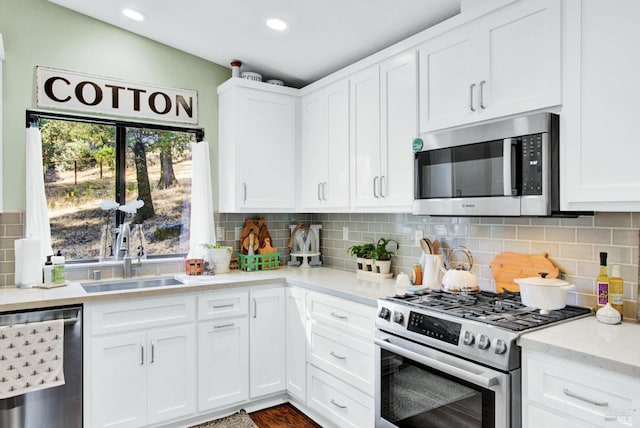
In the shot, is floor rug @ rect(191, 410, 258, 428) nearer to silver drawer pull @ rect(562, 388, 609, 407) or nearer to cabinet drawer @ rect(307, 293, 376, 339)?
cabinet drawer @ rect(307, 293, 376, 339)

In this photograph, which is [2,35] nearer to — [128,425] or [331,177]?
[331,177]

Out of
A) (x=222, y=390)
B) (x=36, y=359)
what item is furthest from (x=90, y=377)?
(x=222, y=390)

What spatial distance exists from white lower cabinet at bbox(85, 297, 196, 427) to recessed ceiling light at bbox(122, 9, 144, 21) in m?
1.93

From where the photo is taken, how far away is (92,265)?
3111 millimetres

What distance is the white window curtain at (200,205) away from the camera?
3.42 m

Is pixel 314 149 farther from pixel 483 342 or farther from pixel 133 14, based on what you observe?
pixel 483 342

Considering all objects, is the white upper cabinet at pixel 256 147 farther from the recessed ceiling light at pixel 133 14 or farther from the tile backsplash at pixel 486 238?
the recessed ceiling light at pixel 133 14

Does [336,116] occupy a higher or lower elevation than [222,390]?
higher

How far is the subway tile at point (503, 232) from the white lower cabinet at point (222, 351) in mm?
1661

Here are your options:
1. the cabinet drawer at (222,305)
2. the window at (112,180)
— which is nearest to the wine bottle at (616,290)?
the cabinet drawer at (222,305)

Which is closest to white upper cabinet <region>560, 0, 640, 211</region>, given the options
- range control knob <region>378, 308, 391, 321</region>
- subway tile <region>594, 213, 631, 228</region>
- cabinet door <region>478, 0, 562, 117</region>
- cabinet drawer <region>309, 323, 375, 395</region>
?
cabinet door <region>478, 0, 562, 117</region>

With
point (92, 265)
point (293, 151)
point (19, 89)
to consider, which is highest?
point (19, 89)

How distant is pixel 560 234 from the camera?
2.16 meters

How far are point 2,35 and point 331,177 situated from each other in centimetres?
236
